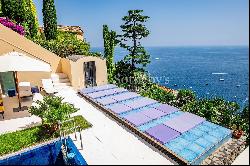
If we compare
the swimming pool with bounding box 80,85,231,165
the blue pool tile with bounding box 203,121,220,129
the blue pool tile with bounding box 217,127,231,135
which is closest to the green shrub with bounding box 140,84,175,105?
the swimming pool with bounding box 80,85,231,165

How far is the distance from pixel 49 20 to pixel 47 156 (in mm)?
29308

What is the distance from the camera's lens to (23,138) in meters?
12.6

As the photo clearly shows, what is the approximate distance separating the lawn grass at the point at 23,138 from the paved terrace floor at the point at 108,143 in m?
0.80

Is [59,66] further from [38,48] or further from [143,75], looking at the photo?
[143,75]

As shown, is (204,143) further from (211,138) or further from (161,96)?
(161,96)

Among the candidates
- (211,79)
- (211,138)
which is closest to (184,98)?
(211,138)

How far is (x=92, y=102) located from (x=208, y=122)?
30.1ft

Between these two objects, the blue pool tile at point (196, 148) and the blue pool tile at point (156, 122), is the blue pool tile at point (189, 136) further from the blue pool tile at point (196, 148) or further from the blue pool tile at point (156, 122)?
the blue pool tile at point (156, 122)

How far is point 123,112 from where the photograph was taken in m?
15.5

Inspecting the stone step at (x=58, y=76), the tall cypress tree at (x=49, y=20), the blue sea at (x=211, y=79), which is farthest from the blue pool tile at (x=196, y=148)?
the tall cypress tree at (x=49, y=20)

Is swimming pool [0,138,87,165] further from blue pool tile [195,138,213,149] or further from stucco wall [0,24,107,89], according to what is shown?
stucco wall [0,24,107,89]

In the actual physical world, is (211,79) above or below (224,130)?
below

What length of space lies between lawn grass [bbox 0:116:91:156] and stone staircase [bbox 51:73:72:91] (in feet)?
26.3

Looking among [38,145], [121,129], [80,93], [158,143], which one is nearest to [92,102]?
[80,93]
